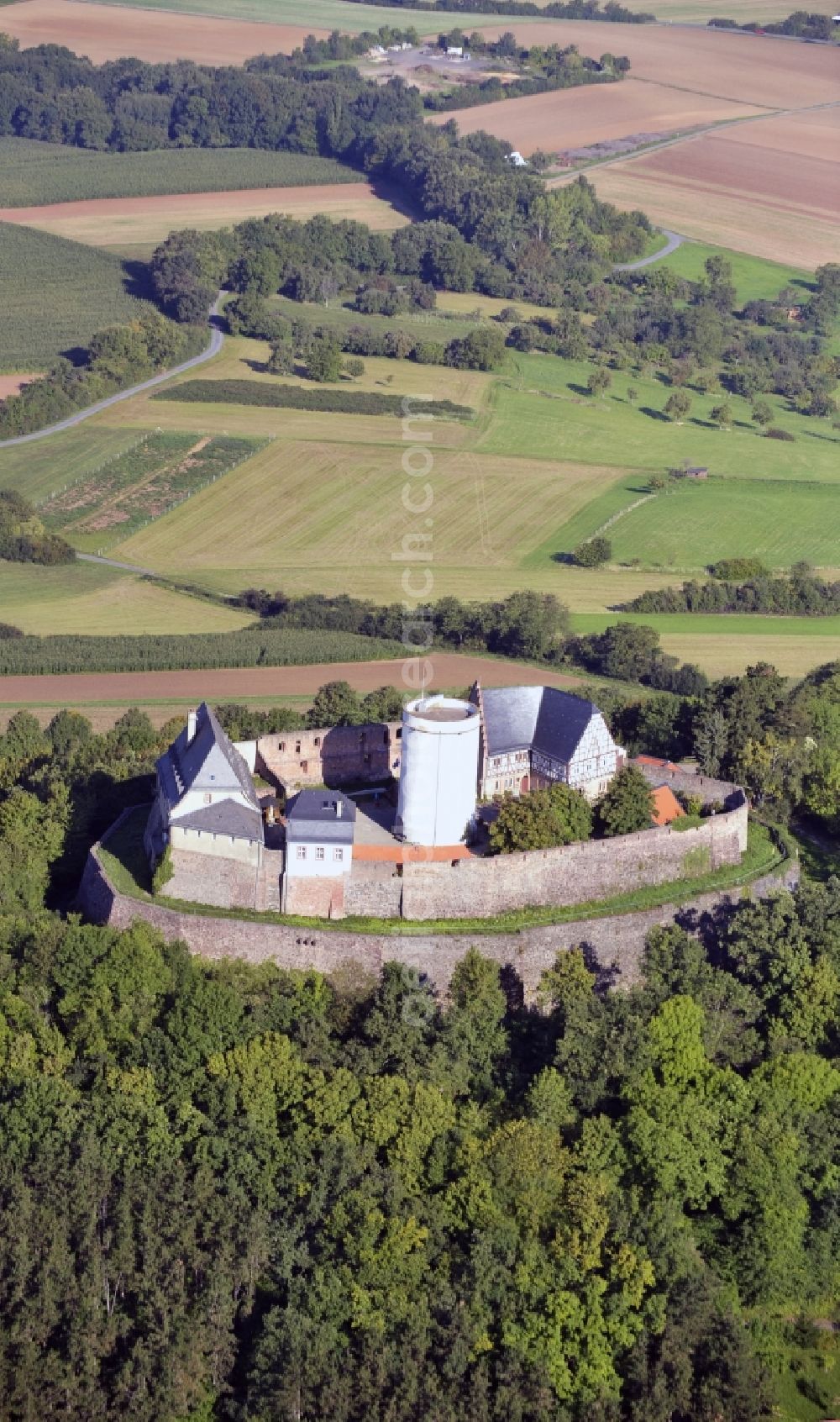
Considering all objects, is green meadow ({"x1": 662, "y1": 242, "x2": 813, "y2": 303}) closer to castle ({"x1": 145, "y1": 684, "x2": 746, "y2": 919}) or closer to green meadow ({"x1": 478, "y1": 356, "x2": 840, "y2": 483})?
green meadow ({"x1": 478, "y1": 356, "x2": 840, "y2": 483})

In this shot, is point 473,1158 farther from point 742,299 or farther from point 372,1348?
point 742,299

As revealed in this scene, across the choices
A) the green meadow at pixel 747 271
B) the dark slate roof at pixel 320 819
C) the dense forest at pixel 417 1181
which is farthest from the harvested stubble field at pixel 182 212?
the dense forest at pixel 417 1181

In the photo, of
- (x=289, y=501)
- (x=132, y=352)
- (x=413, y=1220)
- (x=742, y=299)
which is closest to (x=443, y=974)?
(x=413, y=1220)

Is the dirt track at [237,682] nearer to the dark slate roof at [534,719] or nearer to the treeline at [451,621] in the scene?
the treeline at [451,621]

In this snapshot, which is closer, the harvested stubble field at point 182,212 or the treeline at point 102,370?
the treeline at point 102,370

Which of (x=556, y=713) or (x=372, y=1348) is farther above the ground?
(x=556, y=713)

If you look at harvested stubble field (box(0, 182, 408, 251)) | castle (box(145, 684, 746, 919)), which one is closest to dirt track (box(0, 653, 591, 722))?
castle (box(145, 684, 746, 919))
